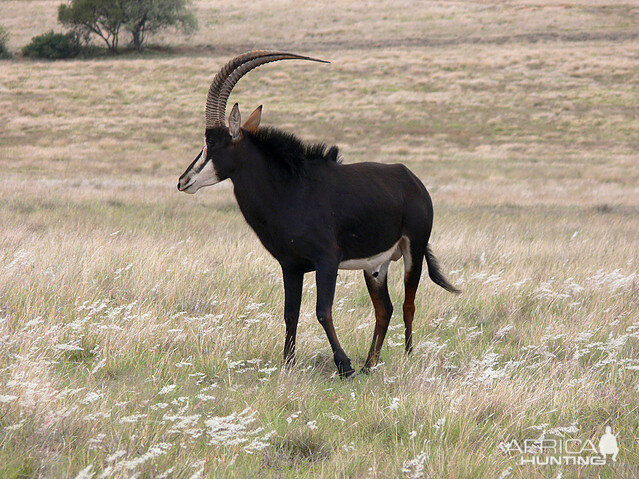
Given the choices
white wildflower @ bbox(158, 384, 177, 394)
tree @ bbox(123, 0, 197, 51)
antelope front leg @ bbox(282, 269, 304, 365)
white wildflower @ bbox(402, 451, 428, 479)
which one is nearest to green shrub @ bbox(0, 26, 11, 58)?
tree @ bbox(123, 0, 197, 51)

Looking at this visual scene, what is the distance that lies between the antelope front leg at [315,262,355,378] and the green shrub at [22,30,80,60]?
65.5 metres

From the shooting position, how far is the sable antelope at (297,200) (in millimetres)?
5262

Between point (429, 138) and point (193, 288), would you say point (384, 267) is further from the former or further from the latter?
point (429, 138)

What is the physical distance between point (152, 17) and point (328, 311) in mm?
69673

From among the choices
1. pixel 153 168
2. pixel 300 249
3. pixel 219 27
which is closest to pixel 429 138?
pixel 153 168

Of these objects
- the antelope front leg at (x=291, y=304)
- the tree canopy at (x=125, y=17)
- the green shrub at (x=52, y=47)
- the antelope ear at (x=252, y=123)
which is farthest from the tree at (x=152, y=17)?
the antelope front leg at (x=291, y=304)

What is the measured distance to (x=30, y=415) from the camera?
3.74m

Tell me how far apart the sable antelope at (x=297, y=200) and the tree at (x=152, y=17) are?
67.3 metres

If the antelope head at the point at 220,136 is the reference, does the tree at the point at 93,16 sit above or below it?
above

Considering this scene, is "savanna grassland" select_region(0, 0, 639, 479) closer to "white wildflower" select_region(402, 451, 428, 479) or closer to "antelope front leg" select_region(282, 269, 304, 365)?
"white wildflower" select_region(402, 451, 428, 479)

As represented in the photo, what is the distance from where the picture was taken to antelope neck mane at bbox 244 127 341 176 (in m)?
5.54

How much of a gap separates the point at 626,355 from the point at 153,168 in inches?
917

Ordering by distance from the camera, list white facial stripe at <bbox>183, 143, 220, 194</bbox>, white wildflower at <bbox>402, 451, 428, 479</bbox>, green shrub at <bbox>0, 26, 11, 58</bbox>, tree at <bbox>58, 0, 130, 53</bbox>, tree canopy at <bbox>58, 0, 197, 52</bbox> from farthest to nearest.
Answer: tree canopy at <bbox>58, 0, 197, 52</bbox> → tree at <bbox>58, 0, 130, 53</bbox> → green shrub at <bbox>0, 26, 11, 58</bbox> → white facial stripe at <bbox>183, 143, 220, 194</bbox> → white wildflower at <bbox>402, 451, 428, 479</bbox>

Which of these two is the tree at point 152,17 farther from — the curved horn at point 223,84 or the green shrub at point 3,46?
the curved horn at point 223,84
